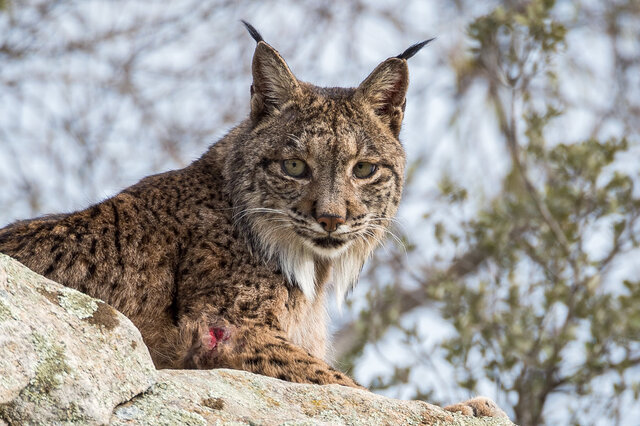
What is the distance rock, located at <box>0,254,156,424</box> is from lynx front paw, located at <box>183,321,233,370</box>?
4.13 feet

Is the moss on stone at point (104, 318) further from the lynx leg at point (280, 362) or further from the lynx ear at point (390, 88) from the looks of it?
the lynx ear at point (390, 88)

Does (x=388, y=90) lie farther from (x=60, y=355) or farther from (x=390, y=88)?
(x=60, y=355)

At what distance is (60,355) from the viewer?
140 inches

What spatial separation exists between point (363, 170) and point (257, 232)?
0.84m

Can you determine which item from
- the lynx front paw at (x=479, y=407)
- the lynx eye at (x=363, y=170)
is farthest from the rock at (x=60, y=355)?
the lynx eye at (x=363, y=170)

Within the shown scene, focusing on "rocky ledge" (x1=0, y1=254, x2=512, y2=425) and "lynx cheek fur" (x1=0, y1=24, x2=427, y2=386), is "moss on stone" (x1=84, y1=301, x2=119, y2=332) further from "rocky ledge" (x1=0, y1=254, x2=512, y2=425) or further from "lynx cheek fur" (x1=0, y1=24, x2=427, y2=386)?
"lynx cheek fur" (x1=0, y1=24, x2=427, y2=386)

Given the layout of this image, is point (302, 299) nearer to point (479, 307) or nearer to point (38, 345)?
point (38, 345)

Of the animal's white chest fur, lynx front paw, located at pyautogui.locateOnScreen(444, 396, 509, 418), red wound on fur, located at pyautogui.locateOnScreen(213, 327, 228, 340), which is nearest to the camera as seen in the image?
lynx front paw, located at pyautogui.locateOnScreen(444, 396, 509, 418)

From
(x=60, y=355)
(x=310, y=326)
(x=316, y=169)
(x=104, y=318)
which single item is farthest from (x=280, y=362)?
(x=60, y=355)

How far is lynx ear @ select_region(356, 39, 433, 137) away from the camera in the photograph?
636 centimetres

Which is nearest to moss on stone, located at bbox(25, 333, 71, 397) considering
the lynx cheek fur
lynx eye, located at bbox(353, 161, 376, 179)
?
the lynx cheek fur

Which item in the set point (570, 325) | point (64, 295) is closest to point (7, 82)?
point (570, 325)

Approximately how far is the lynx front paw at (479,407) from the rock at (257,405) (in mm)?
209

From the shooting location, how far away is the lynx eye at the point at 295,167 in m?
5.94
